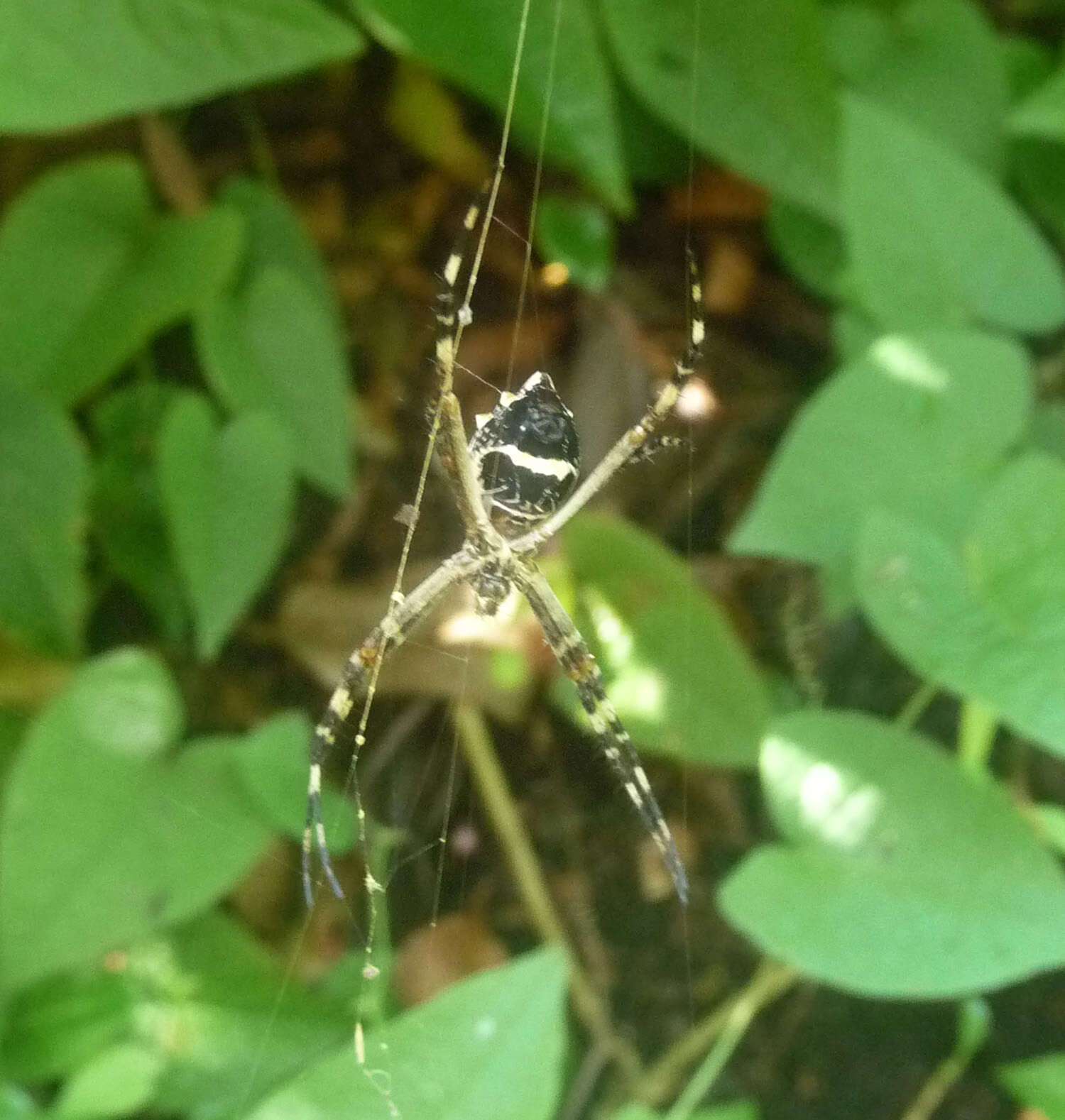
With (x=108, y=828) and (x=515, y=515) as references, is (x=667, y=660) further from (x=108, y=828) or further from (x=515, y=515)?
(x=108, y=828)

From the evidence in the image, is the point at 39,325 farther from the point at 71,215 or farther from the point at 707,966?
the point at 707,966

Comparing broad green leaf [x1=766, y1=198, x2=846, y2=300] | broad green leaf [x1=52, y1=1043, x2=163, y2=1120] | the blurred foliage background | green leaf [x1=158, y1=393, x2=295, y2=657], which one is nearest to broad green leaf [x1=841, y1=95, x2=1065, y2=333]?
the blurred foliage background

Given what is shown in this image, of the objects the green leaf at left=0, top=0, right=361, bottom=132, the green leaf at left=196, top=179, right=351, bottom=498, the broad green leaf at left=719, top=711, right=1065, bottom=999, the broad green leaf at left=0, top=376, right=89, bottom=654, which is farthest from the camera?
the green leaf at left=196, top=179, right=351, bottom=498

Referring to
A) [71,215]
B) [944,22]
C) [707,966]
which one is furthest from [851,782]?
[71,215]

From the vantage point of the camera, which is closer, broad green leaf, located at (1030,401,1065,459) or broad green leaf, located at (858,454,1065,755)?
broad green leaf, located at (858,454,1065,755)

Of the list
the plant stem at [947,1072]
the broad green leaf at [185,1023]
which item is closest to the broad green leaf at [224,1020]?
the broad green leaf at [185,1023]

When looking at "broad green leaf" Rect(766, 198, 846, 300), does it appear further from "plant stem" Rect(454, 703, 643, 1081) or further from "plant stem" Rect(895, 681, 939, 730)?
"plant stem" Rect(454, 703, 643, 1081)
